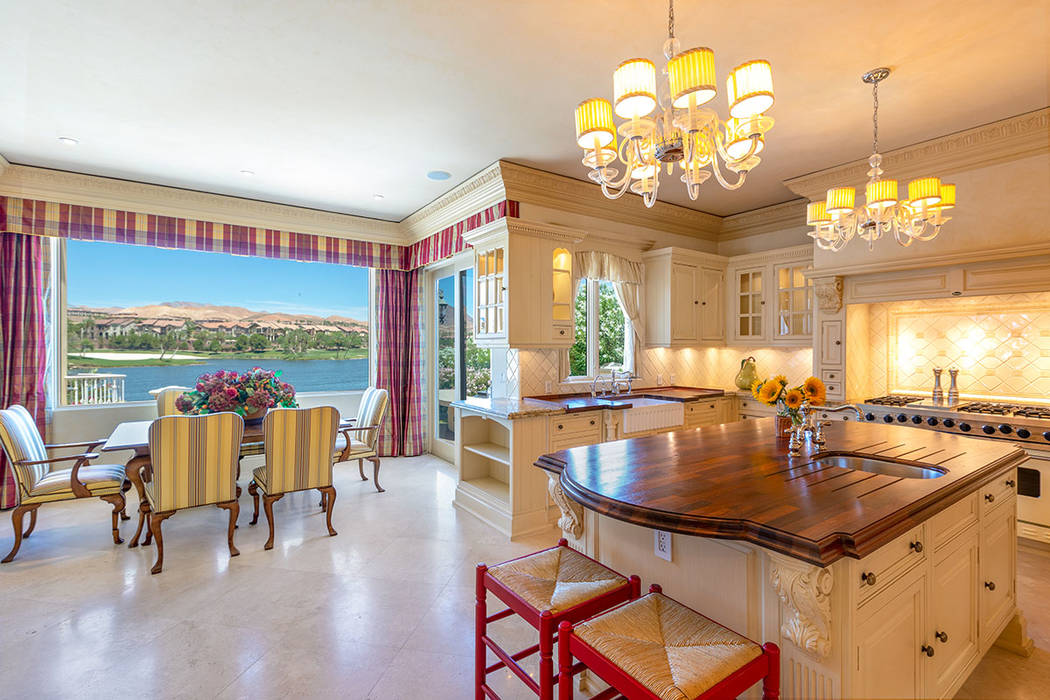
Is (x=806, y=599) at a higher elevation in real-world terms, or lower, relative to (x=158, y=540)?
higher

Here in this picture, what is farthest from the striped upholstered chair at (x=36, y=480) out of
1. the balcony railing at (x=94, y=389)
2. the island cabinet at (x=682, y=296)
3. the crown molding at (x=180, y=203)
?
the island cabinet at (x=682, y=296)

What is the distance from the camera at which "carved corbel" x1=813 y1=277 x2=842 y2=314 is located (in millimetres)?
4152

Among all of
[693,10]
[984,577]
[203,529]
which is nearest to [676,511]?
[984,577]

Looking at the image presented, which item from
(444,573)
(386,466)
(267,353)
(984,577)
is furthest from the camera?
(267,353)

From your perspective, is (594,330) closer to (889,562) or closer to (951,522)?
(951,522)

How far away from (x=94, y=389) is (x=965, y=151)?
7959mm

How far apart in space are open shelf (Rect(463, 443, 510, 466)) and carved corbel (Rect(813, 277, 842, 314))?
3.12 m

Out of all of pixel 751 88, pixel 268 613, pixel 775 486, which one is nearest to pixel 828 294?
pixel 751 88

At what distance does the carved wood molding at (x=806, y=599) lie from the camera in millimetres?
1191

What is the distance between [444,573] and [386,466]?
2.83m

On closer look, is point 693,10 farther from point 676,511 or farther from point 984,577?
point 984,577

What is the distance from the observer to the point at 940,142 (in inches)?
136

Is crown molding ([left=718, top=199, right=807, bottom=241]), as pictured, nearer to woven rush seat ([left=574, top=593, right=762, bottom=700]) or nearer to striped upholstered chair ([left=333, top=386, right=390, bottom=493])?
striped upholstered chair ([left=333, top=386, right=390, bottom=493])

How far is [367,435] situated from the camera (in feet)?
15.3
